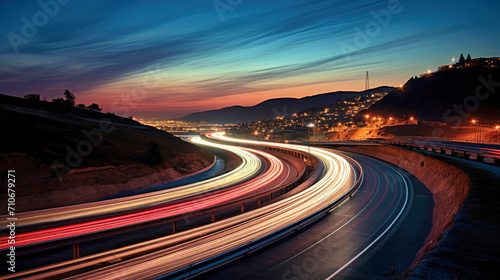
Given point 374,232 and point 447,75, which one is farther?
point 447,75

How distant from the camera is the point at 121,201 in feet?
84.7

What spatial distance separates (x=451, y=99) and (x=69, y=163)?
185 metres

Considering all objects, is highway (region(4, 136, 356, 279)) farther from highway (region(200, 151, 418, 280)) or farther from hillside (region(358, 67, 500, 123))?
hillside (region(358, 67, 500, 123))

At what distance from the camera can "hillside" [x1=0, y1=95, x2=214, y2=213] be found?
90.2 ft

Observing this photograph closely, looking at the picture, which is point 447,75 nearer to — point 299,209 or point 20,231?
point 299,209

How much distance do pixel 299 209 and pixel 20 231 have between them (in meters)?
16.4

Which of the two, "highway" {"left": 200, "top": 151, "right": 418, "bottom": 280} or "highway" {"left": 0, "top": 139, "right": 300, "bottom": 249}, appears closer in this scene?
"highway" {"left": 200, "top": 151, "right": 418, "bottom": 280}

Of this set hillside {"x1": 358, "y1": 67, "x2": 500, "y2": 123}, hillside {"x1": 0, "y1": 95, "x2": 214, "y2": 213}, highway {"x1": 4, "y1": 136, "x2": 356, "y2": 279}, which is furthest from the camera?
hillside {"x1": 358, "y1": 67, "x2": 500, "y2": 123}

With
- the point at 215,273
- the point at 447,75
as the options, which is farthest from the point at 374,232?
the point at 447,75

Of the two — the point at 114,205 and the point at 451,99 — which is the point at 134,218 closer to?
the point at 114,205

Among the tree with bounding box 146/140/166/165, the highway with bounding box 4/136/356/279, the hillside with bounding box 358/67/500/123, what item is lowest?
the highway with bounding box 4/136/356/279

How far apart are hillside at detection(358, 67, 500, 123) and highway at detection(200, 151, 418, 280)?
438ft

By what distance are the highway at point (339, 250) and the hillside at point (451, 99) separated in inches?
5250

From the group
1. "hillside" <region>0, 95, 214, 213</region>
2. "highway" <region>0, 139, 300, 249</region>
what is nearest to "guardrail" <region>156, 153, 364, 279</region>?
"highway" <region>0, 139, 300, 249</region>
